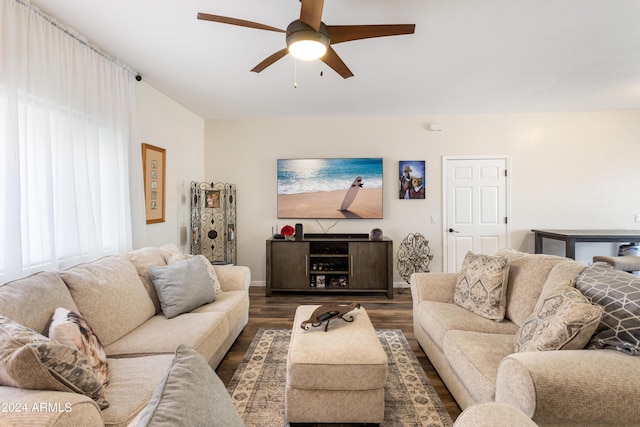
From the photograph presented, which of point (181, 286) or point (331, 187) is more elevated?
point (331, 187)

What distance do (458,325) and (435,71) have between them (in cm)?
246

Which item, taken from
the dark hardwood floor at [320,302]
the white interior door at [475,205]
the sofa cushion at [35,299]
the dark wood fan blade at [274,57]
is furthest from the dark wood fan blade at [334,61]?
the white interior door at [475,205]

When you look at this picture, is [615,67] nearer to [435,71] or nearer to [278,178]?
[435,71]

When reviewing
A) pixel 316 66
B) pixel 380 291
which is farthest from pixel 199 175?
pixel 380 291

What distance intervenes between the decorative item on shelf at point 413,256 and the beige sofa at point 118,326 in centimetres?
263

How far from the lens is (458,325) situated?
1.95m

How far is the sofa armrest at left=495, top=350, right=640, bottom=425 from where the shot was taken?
1104 millimetres

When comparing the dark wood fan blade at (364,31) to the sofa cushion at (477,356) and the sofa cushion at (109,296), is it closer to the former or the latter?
the sofa cushion at (477,356)

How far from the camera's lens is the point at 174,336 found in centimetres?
178

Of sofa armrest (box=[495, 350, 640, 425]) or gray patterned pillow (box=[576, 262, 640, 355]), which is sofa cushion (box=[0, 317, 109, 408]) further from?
gray patterned pillow (box=[576, 262, 640, 355])

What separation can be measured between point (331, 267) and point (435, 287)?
Answer: 1893 mm

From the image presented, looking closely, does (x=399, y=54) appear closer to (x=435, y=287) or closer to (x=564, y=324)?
(x=435, y=287)

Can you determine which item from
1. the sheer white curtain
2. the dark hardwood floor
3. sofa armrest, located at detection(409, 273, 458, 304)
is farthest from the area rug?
the sheer white curtain

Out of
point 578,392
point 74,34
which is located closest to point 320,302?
point 578,392
